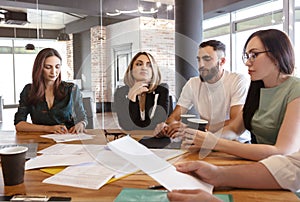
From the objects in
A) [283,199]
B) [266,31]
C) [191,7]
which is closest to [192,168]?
[283,199]

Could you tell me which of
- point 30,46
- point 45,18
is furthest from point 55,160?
point 30,46

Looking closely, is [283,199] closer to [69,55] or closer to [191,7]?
[191,7]

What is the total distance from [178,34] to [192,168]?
3.72 metres

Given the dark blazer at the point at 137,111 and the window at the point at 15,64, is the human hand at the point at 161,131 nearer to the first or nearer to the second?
the dark blazer at the point at 137,111

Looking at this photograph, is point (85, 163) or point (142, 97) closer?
point (85, 163)

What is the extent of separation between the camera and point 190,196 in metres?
0.73

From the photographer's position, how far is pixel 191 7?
4242 millimetres

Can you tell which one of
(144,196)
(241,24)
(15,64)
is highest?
(241,24)

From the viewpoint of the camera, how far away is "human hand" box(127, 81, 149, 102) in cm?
205

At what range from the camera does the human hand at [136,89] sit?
2047 mm

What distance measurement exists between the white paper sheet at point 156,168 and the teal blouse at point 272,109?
68cm

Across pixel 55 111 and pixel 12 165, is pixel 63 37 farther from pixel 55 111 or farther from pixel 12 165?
pixel 12 165

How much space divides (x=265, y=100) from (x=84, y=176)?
1.00 m

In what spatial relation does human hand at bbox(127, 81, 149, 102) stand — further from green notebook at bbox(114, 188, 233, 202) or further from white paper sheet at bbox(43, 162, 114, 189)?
green notebook at bbox(114, 188, 233, 202)
